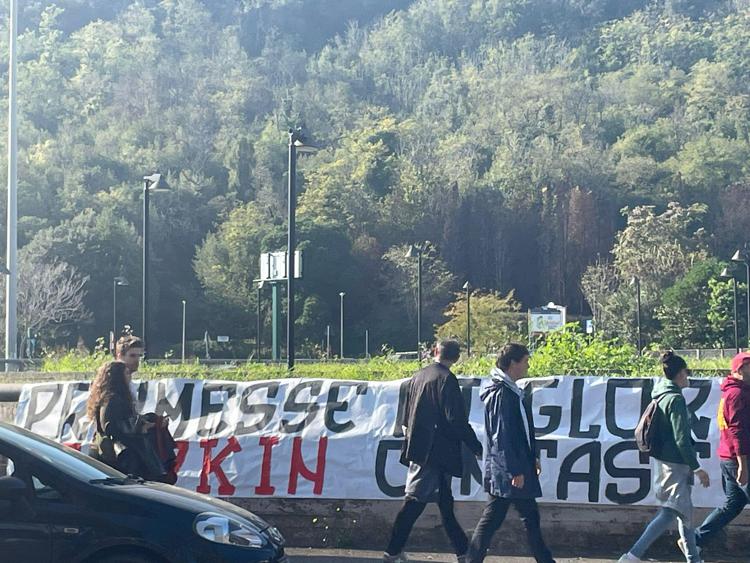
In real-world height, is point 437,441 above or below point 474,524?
above

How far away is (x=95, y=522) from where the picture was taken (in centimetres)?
616

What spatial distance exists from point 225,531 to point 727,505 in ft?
13.1

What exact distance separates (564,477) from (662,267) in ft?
251

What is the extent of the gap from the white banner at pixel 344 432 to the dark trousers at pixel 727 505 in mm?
1012

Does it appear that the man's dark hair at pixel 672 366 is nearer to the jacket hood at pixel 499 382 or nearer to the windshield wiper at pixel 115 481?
the jacket hood at pixel 499 382

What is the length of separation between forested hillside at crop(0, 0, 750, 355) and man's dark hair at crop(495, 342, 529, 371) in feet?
225

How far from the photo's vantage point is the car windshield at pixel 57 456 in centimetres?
640

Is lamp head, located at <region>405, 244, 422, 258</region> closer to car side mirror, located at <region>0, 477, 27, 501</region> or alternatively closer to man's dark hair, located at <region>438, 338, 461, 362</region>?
man's dark hair, located at <region>438, 338, 461, 362</region>

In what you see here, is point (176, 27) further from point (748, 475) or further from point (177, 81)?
point (748, 475)

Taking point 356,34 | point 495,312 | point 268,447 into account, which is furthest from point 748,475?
point 356,34

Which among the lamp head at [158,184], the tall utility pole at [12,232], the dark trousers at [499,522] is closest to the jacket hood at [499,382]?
the dark trousers at [499,522]

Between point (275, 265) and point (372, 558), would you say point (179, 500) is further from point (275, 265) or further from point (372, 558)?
point (275, 265)

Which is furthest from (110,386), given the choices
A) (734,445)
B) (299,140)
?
(299,140)

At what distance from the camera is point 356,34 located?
17450cm
